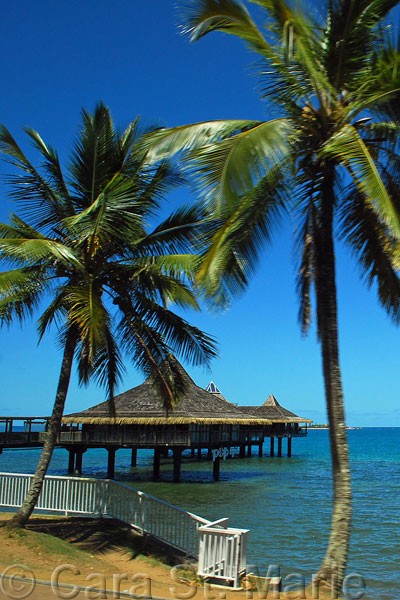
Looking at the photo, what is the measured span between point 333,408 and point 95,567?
5.16 metres

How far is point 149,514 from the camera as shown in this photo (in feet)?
42.6

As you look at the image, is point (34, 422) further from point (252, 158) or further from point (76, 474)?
point (252, 158)

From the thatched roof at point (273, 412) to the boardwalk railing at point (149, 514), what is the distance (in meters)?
40.2

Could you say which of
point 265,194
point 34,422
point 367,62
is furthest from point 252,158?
point 34,422

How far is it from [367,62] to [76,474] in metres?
33.6

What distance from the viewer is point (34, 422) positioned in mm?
32688

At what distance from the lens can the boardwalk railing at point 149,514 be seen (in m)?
10.5

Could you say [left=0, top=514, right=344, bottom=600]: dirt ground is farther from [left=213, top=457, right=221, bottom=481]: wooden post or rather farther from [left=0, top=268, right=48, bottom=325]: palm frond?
[left=213, top=457, right=221, bottom=481]: wooden post

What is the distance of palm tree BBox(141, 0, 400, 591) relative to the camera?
8008mm

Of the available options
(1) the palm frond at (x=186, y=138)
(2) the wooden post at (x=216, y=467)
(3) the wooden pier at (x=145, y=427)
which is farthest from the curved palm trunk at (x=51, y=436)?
(2) the wooden post at (x=216, y=467)

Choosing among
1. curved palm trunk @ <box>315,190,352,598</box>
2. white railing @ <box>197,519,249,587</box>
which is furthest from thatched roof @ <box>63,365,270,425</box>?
curved palm trunk @ <box>315,190,352,598</box>

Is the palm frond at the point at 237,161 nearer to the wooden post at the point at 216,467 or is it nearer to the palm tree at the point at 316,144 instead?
the palm tree at the point at 316,144

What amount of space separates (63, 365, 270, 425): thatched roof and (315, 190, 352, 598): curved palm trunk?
72.0ft

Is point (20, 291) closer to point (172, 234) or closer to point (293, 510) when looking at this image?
point (172, 234)
